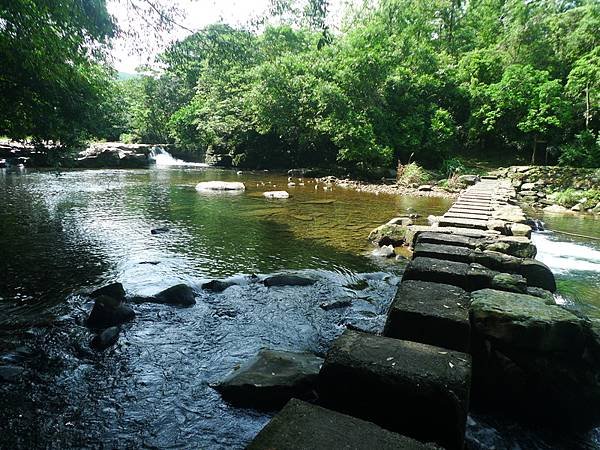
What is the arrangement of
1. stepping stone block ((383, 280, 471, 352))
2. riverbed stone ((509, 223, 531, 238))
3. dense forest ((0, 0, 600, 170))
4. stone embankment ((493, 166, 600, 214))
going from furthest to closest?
dense forest ((0, 0, 600, 170)) < stone embankment ((493, 166, 600, 214)) < riverbed stone ((509, 223, 531, 238)) < stepping stone block ((383, 280, 471, 352))

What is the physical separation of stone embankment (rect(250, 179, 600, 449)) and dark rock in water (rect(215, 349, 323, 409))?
0.94m

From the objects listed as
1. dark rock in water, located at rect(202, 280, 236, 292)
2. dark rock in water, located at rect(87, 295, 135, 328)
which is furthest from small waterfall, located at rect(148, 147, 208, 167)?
dark rock in water, located at rect(87, 295, 135, 328)

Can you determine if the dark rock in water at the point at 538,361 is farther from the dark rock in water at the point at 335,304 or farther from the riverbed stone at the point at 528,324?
the dark rock in water at the point at 335,304

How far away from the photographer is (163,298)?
5098mm

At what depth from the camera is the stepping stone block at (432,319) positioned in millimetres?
2371

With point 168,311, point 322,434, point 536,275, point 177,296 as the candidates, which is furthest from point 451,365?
point 177,296

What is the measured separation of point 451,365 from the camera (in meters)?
1.94

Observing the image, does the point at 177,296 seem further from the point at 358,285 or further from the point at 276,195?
the point at 276,195

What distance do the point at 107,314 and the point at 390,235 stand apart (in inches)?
239

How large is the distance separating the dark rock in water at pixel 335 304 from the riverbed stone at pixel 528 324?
2.43 meters

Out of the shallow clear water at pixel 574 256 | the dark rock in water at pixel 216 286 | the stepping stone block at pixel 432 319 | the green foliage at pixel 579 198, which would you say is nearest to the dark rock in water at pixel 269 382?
the stepping stone block at pixel 432 319

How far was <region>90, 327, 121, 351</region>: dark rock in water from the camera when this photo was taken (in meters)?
3.81

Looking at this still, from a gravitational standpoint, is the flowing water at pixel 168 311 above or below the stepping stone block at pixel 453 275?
below

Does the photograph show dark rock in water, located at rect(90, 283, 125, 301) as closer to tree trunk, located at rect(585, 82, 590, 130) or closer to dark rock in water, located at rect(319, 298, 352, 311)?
dark rock in water, located at rect(319, 298, 352, 311)
